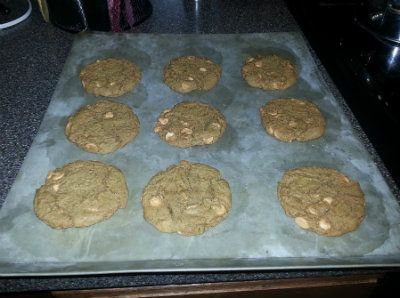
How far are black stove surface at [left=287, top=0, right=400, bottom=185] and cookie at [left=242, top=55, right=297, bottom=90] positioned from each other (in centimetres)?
18

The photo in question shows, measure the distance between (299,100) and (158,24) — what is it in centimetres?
90

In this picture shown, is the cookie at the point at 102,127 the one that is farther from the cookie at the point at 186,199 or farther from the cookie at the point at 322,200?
the cookie at the point at 322,200

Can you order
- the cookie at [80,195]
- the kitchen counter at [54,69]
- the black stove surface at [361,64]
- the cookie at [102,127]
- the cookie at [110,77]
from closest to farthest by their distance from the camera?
1. the kitchen counter at [54,69]
2. the cookie at [80,195]
3. the black stove surface at [361,64]
4. the cookie at [102,127]
5. the cookie at [110,77]

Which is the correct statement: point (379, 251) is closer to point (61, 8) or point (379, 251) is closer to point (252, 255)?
point (252, 255)

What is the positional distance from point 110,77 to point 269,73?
0.73 m

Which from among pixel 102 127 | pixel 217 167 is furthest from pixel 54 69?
pixel 217 167

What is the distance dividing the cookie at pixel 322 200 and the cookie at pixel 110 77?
809mm

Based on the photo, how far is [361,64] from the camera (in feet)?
4.41

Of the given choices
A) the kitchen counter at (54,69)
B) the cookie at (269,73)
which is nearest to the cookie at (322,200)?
the kitchen counter at (54,69)

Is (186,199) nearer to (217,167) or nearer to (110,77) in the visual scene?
(217,167)

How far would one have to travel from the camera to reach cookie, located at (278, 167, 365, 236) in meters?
1.06

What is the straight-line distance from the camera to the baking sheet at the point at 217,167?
962 millimetres

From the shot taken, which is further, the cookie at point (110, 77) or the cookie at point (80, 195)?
the cookie at point (110, 77)

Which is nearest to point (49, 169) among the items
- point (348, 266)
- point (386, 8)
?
point (348, 266)
